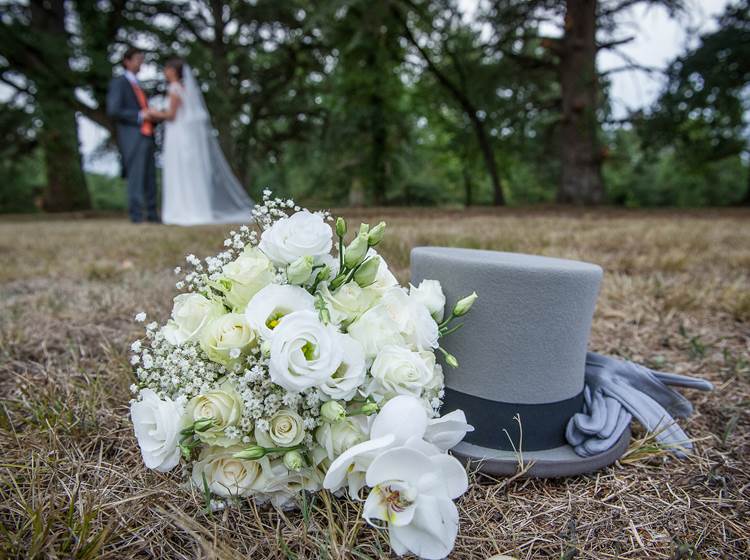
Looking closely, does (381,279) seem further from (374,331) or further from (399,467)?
(399,467)

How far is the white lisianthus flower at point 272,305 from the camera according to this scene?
84 centimetres

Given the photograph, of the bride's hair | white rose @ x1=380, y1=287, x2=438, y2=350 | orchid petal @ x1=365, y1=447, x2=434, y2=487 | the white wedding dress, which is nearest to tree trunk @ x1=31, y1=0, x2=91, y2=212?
the white wedding dress

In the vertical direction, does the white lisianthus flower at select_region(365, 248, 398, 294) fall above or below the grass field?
above

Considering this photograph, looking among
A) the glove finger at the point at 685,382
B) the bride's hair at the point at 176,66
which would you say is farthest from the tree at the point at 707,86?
the glove finger at the point at 685,382

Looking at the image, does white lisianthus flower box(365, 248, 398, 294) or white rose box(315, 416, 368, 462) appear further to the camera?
white lisianthus flower box(365, 248, 398, 294)

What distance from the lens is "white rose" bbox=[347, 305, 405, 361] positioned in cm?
90

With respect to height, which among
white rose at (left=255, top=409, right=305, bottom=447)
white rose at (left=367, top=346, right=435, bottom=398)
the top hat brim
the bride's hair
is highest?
the bride's hair

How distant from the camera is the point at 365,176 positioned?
41.9ft

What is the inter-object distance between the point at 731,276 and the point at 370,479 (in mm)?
3085

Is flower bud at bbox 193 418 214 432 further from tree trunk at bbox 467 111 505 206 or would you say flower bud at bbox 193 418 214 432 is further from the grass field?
tree trunk at bbox 467 111 505 206

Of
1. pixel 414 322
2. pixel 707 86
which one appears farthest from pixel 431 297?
pixel 707 86

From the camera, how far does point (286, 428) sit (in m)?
0.86

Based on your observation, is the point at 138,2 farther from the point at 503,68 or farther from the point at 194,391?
the point at 194,391

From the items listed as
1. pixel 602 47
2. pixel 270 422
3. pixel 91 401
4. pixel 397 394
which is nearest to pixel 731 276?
pixel 397 394
